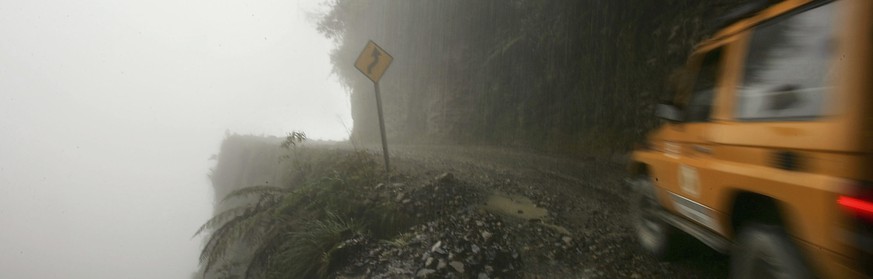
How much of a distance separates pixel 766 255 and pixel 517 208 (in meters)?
3.78

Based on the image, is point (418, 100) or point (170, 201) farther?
point (170, 201)

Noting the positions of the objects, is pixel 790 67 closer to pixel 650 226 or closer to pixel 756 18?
pixel 756 18

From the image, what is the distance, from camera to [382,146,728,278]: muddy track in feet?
13.8

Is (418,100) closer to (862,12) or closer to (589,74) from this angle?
(589,74)

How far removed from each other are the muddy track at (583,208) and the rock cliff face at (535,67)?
1.31 m

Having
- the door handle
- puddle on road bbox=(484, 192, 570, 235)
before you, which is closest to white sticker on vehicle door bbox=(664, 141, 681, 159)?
the door handle

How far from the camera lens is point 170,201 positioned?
474 ft

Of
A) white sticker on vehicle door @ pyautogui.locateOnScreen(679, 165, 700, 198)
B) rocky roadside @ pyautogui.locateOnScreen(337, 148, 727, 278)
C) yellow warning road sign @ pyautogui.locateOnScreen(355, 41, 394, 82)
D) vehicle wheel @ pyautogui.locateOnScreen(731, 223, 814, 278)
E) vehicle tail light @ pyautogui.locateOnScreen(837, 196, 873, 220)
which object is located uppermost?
yellow warning road sign @ pyautogui.locateOnScreen(355, 41, 394, 82)

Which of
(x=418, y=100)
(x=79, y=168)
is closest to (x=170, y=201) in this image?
(x=79, y=168)

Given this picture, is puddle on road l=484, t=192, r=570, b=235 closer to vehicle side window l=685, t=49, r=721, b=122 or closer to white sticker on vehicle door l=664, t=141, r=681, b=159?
white sticker on vehicle door l=664, t=141, r=681, b=159

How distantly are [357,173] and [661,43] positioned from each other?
635 cm

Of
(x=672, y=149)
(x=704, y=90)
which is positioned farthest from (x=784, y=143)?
(x=672, y=149)

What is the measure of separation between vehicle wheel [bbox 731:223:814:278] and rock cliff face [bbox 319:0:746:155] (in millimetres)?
2151

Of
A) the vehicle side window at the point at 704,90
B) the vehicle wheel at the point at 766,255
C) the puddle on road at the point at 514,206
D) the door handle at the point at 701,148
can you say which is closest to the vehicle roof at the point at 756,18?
the vehicle side window at the point at 704,90
